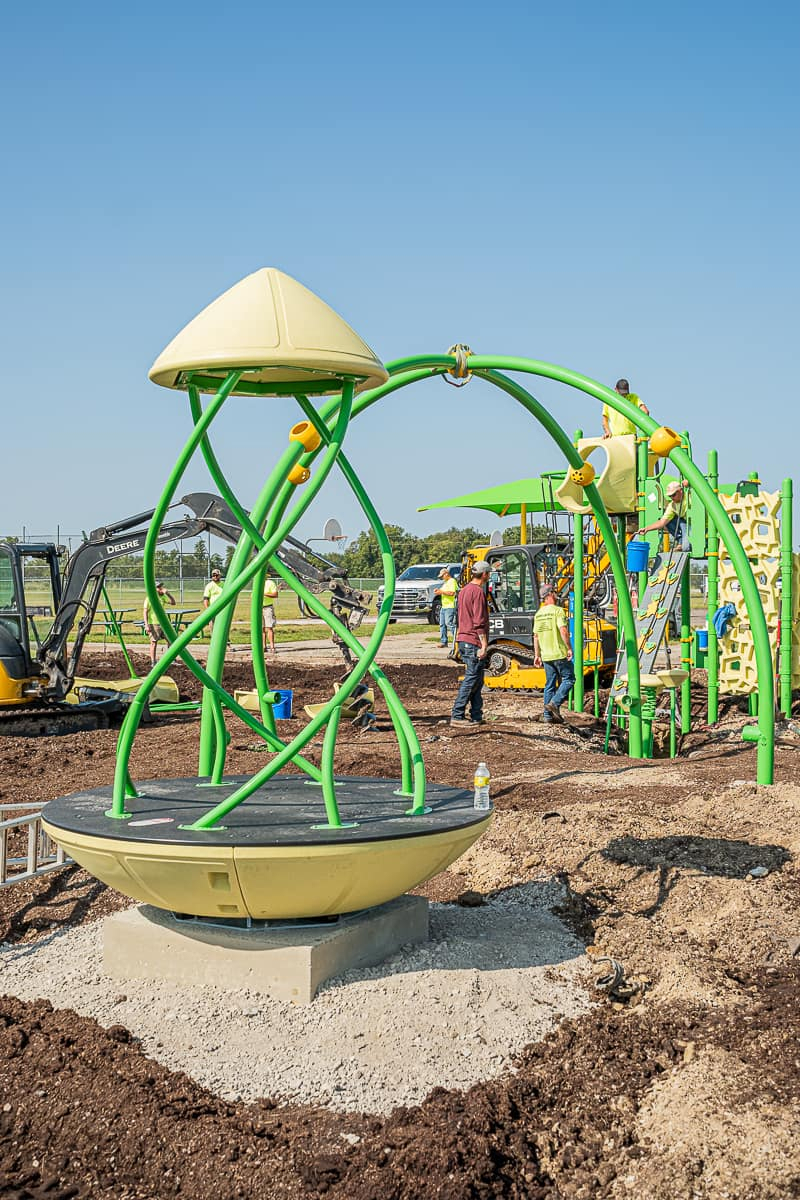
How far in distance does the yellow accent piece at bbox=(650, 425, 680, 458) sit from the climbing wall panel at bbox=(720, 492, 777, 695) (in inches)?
288

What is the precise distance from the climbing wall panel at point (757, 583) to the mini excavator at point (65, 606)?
5.09 m

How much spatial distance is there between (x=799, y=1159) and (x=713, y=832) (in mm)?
4272

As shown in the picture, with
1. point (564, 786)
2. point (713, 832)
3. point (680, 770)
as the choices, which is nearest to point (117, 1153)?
point (713, 832)

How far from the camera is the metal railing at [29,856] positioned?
6.94m

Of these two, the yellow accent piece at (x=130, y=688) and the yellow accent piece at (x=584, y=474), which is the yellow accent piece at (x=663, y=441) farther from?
the yellow accent piece at (x=130, y=688)

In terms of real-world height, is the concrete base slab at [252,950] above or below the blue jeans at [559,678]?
below

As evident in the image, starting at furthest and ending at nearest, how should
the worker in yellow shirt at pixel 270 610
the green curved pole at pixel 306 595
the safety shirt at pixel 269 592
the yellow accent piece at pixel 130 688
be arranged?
the worker in yellow shirt at pixel 270 610
the safety shirt at pixel 269 592
the yellow accent piece at pixel 130 688
the green curved pole at pixel 306 595

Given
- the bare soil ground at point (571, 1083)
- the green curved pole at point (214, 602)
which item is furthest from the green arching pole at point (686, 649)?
the green curved pole at point (214, 602)

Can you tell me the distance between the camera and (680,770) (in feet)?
35.4

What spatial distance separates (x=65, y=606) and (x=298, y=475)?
889 cm

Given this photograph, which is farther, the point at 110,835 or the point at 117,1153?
the point at 110,835

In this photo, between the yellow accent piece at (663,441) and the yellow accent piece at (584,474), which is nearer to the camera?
the yellow accent piece at (663,441)

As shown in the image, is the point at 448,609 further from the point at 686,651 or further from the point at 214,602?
the point at 214,602

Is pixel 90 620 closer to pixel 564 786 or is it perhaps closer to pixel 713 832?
pixel 564 786
